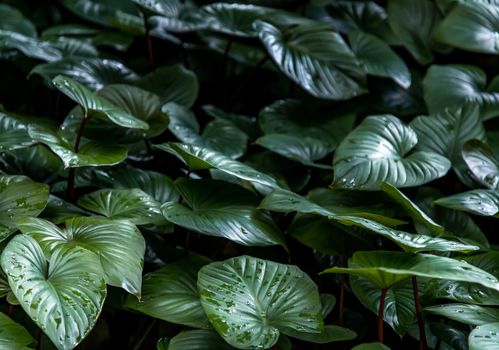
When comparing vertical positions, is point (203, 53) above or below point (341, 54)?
below

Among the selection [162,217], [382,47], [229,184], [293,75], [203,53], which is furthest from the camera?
[203,53]

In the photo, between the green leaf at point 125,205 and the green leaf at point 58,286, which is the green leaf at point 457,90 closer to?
the green leaf at point 125,205

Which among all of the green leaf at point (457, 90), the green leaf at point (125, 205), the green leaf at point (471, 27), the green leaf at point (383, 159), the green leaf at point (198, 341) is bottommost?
the green leaf at point (198, 341)

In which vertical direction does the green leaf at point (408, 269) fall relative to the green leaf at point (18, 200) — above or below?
above

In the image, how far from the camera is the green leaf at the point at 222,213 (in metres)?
1.19

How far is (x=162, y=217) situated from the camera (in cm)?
126

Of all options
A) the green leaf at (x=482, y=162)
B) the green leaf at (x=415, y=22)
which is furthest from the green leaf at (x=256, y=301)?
the green leaf at (x=415, y=22)

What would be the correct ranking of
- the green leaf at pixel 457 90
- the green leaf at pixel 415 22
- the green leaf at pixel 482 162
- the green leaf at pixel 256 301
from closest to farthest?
the green leaf at pixel 256 301, the green leaf at pixel 482 162, the green leaf at pixel 457 90, the green leaf at pixel 415 22

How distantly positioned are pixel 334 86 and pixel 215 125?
0.31m

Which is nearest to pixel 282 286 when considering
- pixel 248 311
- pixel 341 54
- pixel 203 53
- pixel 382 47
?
pixel 248 311

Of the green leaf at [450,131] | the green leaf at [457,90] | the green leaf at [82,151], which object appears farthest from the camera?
the green leaf at [457,90]

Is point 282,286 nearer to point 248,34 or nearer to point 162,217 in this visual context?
point 162,217

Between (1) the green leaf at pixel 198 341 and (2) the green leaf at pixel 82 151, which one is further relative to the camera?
(2) the green leaf at pixel 82 151

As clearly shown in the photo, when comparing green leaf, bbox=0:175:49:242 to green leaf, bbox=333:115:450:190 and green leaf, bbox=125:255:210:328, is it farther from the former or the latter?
green leaf, bbox=333:115:450:190
